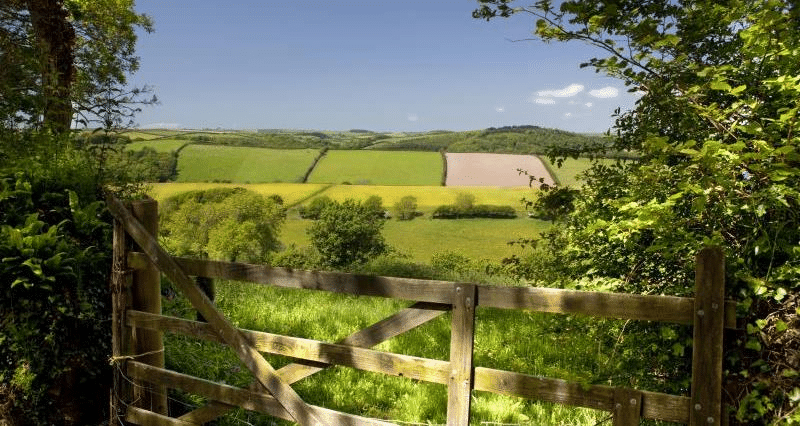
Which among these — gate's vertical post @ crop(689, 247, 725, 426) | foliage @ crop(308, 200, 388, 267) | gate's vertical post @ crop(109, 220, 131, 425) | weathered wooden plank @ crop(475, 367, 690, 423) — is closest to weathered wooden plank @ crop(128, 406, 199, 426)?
gate's vertical post @ crop(109, 220, 131, 425)

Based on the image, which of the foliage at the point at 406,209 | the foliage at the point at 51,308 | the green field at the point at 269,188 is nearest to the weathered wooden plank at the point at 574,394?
the foliage at the point at 51,308

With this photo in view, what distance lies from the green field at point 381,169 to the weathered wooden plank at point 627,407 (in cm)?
4044

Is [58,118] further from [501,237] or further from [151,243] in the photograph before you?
[501,237]

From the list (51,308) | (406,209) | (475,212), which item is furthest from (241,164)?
(51,308)

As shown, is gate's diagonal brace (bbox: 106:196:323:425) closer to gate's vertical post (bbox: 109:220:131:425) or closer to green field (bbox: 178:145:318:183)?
gate's vertical post (bbox: 109:220:131:425)

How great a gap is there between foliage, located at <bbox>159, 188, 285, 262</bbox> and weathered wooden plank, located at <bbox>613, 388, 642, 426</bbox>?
31.8 m

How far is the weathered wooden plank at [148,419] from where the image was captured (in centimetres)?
492

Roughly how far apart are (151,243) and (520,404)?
4.30 metres

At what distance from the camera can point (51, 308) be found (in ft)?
17.3

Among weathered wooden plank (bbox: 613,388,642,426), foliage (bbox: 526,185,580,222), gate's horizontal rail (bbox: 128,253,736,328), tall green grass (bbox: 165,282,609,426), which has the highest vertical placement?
foliage (bbox: 526,185,580,222)

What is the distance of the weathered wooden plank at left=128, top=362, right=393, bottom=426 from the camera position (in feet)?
13.6

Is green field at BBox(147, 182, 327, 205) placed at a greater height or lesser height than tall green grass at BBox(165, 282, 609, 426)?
greater

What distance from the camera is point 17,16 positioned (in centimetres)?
1248

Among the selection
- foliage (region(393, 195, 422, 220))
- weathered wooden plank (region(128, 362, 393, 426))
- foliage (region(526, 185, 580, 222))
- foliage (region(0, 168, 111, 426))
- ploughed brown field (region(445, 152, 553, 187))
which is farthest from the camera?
foliage (region(393, 195, 422, 220))
